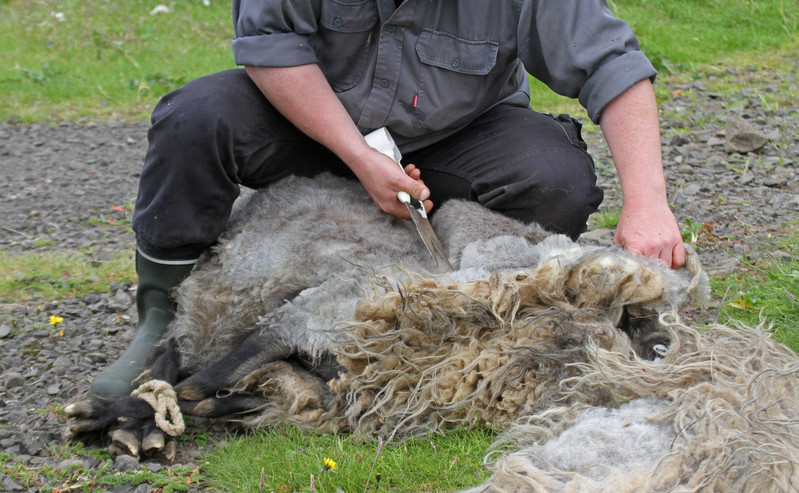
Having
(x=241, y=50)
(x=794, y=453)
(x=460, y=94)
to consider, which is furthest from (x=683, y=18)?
(x=794, y=453)

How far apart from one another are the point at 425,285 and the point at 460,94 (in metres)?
0.98

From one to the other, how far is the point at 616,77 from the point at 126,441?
2005mm

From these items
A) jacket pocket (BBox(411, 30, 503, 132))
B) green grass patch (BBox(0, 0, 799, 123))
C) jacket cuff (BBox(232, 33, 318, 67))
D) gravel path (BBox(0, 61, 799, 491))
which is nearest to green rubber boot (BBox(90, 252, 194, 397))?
gravel path (BBox(0, 61, 799, 491))

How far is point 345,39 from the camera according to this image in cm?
296

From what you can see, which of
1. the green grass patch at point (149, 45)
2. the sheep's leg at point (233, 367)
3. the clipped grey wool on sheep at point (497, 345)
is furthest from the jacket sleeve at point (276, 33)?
the green grass patch at point (149, 45)

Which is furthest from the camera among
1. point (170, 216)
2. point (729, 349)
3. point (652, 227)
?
point (170, 216)

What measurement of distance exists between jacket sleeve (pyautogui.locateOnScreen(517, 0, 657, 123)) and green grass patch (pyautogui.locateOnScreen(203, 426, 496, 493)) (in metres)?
1.36

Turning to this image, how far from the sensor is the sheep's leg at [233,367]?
238cm

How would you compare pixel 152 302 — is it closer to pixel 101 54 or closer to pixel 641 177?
pixel 641 177

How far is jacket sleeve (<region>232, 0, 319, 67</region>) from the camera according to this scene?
2.79 m

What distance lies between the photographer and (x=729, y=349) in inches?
83.3

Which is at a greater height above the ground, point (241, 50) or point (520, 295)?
point (241, 50)

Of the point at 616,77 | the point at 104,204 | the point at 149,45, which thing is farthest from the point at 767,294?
the point at 149,45

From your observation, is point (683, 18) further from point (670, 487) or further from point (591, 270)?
point (670, 487)
